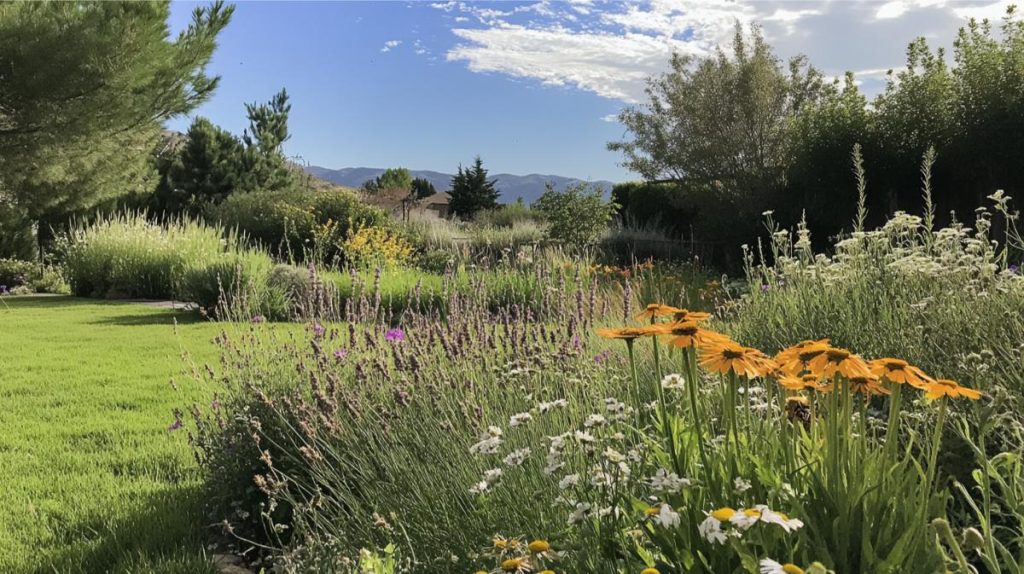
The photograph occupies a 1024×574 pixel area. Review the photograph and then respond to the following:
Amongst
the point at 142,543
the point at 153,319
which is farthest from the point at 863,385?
the point at 153,319

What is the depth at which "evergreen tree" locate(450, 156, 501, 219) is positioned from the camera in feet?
138

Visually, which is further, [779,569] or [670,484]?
[670,484]

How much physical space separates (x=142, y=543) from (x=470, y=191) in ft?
133

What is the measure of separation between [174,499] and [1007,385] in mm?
3527

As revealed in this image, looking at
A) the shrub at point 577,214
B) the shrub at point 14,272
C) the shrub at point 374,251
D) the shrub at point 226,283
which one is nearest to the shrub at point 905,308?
the shrub at point 226,283

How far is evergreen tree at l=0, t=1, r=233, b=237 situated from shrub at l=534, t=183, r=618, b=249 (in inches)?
303

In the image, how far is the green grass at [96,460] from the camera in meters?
2.62

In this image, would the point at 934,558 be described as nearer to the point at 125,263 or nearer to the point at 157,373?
the point at 157,373

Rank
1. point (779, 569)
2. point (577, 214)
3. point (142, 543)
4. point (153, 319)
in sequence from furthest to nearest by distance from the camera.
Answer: point (577, 214) → point (153, 319) → point (142, 543) → point (779, 569)

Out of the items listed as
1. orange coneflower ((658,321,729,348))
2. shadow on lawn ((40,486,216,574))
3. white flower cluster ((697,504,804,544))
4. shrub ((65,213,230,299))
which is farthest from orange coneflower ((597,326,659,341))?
shrub ((65,213,230,299))

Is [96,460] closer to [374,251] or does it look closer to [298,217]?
[374,251]

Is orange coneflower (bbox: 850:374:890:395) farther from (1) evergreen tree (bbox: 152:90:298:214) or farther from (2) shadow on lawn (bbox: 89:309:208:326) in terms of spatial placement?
(1) evergreen tree (bbox: 152:90:298:214)

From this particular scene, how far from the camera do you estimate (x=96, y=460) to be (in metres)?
3.60

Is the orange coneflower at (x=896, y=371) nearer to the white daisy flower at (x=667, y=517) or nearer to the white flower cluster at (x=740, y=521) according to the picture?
the white flower cluster at (x=740, y=521)
